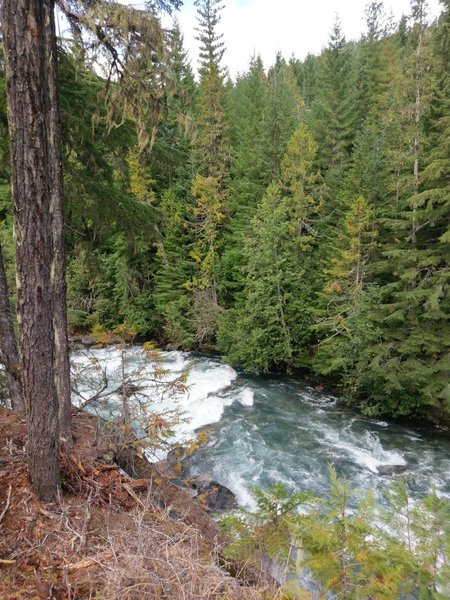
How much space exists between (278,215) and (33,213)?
14572 millimetres

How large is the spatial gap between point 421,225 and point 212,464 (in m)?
9.80

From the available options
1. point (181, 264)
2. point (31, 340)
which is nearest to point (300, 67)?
point (181, 264)

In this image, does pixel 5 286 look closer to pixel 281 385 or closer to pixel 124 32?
pixel 124 32

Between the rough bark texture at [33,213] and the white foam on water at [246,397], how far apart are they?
1095 centimetres

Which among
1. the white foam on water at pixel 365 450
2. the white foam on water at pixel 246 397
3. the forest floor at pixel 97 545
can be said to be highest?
the forest floor at pixel 97 545

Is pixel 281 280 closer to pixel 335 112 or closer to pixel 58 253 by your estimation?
pixel 335 112

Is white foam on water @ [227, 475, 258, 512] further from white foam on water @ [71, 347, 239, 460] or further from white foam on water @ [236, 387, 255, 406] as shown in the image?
white foam on water @ [236, 387, 255, 406]

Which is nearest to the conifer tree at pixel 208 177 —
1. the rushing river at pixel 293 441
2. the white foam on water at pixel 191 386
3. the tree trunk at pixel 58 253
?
the white foam on water at pixel 191 386

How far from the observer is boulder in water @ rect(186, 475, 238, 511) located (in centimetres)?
794

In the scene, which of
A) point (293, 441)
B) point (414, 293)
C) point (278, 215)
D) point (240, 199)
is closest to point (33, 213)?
point (293, 441)

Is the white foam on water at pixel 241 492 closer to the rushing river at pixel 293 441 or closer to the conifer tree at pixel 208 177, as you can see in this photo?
the rushing river at pixel 293 441

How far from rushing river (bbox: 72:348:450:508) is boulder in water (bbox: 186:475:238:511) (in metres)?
0.34

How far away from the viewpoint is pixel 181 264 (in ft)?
70.3

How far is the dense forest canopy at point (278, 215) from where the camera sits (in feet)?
18.1
